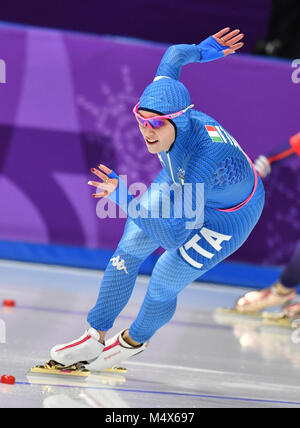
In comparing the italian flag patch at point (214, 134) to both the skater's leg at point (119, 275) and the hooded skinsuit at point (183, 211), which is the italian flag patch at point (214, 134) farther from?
the skater's leg at point (119, 275)

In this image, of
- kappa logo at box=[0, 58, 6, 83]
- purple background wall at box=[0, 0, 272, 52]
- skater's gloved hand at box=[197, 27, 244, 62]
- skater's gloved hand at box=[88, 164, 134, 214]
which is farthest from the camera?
purple background wall at box=[0, 0, 272, 52]

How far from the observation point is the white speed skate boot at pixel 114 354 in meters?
3.79

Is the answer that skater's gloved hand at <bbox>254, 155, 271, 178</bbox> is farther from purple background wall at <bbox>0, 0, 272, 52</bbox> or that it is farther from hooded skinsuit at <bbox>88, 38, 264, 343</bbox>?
purple background wall at <bbox>0, 0, 272, 52</bbox>

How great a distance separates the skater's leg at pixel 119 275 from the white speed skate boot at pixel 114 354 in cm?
10

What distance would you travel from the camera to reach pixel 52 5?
8328 millimetres

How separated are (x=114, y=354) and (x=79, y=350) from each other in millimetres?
170

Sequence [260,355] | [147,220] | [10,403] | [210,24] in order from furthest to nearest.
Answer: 1. [210,24]
2. [260,355]
3. [147,220]
4. [10,403]

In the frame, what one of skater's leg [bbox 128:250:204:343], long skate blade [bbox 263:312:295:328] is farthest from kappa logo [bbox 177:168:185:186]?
long skate blade [bbox 263:312:295:328]

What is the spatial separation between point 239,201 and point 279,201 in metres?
3.09

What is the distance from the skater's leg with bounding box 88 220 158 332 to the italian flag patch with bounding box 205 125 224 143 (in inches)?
22.5

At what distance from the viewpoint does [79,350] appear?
12.3ft

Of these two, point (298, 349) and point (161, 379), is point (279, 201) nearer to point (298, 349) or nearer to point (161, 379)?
point (298, 349)

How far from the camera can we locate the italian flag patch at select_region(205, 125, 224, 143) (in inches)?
138
